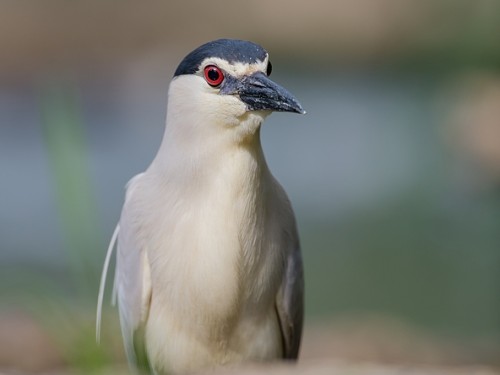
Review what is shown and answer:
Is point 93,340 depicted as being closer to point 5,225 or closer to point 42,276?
point 42,276

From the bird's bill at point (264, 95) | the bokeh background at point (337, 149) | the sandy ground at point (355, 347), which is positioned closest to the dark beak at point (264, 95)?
the bird's bill at point (264, 95)

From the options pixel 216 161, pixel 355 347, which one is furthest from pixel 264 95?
pixel 355 347

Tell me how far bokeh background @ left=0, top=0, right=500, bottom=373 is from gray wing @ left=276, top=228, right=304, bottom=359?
90 cm

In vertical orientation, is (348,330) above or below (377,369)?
below

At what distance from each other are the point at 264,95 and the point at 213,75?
0.21 meters

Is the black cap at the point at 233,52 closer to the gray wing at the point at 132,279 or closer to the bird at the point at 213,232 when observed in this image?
the bird at the point at 213,232

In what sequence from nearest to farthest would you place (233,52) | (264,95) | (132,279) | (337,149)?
1. (264,95)
2. (233,52)
3. (132,279)
4. (337,149)

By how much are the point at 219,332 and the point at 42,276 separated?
445 centimetres

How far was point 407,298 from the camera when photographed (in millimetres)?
8609

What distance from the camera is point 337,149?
36.0ft

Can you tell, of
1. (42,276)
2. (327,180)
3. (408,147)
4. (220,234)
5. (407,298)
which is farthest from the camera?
(408,147)

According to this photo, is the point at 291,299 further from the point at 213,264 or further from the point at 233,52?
the point at 233,52

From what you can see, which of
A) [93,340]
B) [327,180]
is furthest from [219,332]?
[327,180]

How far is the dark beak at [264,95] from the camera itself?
11.0 ft
